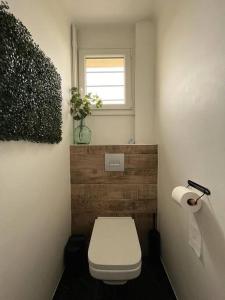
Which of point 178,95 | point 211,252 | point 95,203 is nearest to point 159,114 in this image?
point 178,95

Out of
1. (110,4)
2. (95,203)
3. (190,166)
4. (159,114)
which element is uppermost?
(110,4)

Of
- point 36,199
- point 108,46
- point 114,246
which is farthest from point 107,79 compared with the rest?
point 114,246

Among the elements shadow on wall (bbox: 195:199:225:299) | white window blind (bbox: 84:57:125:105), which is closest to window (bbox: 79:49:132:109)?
white window blind (bbox: 84:57:125:105)

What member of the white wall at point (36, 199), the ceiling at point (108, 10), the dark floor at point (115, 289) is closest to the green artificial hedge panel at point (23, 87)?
the white wall at point (36, 199)

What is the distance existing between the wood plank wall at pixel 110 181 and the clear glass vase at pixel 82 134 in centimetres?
12

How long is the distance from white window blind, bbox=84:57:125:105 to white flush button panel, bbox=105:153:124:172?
2.39 feet

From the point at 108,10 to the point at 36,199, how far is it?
6.50ft

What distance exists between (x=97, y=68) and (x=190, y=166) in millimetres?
1815

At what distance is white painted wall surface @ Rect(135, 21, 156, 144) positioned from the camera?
2.50 m

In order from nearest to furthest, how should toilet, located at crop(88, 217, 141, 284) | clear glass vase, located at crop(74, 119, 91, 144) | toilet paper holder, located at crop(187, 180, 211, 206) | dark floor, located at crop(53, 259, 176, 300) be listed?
1. toilet paper holder, located at crop(187, 180, 211, 206)
2. toilet, located at crop(88, 217, 141, 284)
3. dark floor, located at crop(53, 259, 176, 300)
4. clear glass vase, located at crop(74, 119, 91, 144)

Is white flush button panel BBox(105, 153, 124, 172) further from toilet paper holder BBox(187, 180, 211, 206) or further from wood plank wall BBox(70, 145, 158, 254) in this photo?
toilet paper holder BBox(187, 180, 211, 206)

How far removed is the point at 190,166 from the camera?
142cm

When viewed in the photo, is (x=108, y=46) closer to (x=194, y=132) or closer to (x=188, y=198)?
(x=194, y=132)

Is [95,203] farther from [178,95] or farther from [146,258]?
[178,95]
